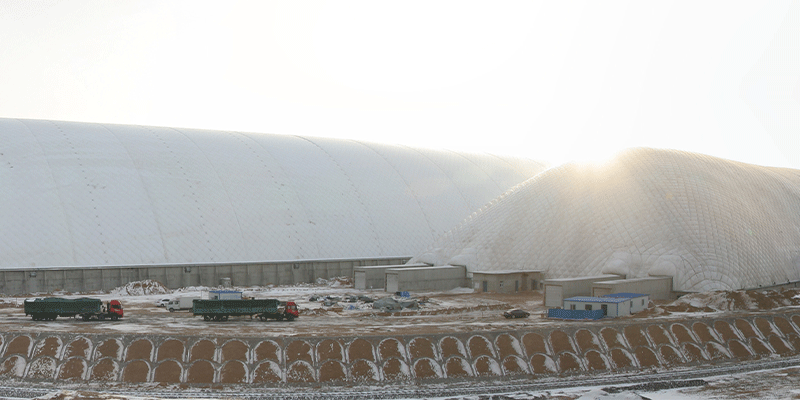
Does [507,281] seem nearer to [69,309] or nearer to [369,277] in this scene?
[369,277]

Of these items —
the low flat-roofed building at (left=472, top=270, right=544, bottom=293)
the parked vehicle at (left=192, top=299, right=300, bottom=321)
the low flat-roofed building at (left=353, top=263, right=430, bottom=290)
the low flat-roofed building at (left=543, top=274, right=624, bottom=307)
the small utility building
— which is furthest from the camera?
the low flat-roofed building at (left=353, top=263, right=430, bottom=290)

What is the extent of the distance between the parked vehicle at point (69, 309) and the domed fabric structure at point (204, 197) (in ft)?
39.9

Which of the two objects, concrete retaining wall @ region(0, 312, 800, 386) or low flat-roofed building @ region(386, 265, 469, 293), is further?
low flat-roofed building @ region(386, 265, 469, 293)

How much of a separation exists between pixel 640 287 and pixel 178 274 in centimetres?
2674

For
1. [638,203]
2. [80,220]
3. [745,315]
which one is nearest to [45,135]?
[80,220]

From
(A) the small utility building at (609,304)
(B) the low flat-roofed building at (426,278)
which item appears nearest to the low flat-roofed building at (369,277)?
(B) the low flat-roofed building at (426,278)

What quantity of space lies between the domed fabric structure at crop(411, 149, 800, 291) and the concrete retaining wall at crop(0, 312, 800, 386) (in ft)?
48.2

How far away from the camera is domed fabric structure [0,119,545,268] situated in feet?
137

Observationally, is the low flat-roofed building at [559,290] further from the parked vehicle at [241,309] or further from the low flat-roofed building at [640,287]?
the parked vehicle at [241,309]

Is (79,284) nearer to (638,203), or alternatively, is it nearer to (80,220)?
(80,220)

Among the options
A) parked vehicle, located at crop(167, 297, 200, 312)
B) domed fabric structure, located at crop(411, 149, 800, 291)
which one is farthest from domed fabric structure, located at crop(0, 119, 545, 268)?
parked vehicle, located at crop(167, 297, 200, 312)

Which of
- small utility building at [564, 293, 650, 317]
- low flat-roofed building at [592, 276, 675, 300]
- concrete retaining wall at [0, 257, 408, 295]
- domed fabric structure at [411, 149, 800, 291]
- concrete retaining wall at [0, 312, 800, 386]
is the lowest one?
concrete retaining wall at [0, 312, 800, 386]

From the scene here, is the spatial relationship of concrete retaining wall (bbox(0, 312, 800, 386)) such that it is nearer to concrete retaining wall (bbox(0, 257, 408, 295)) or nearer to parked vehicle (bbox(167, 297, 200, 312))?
parked vehicle (bbox(167, 297, 200, 312))

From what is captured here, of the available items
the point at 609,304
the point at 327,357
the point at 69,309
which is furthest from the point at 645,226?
the point at 69,309
